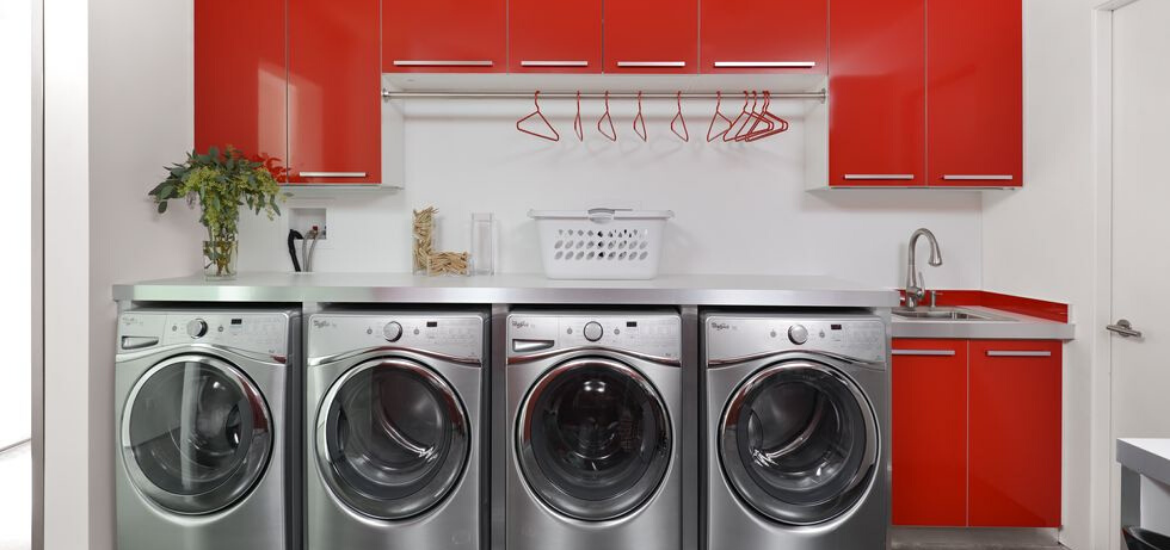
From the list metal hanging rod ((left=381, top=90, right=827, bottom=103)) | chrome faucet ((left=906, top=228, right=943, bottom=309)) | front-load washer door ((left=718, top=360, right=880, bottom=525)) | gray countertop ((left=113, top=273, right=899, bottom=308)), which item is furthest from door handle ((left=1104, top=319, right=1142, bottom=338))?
metal hanging rod ((left=381, top=90, right=827, bottom=103))

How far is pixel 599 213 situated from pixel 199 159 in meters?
1.50

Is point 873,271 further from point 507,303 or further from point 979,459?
point 507,303

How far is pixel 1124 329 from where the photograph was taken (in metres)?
2.18

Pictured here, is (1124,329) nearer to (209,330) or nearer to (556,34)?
(556,34)

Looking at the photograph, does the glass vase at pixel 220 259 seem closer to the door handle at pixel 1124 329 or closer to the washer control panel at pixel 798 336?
the washer control panel at pixel 798 336

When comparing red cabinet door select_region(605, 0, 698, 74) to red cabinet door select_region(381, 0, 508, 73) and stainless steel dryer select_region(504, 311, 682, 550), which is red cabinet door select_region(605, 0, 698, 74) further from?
stainless steel dryer select_region(504, 311, 682, 550)

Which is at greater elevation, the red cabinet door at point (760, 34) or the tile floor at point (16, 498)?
the red cabinet door at point (760, 34)

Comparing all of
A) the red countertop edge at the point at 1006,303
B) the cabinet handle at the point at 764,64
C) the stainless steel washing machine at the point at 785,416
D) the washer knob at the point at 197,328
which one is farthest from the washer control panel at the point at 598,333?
the red countertop edge at the point at 1006,303

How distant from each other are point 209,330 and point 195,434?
0.36 meters

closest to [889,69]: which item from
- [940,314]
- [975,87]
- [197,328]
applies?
[975,87]

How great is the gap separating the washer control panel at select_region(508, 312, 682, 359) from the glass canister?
82cm

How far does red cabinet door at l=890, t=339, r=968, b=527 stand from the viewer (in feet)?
7.94

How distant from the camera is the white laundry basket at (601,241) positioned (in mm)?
2541

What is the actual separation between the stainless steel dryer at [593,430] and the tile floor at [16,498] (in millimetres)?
1571
